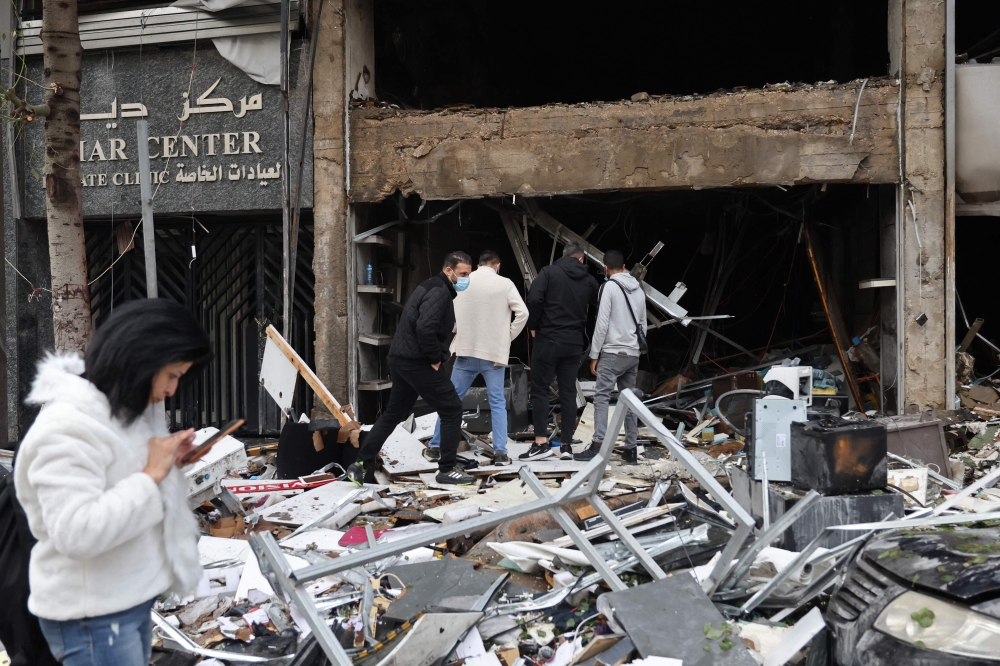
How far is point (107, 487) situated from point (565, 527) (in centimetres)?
209

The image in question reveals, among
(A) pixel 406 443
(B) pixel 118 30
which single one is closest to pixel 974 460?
(A) pixel 406 443

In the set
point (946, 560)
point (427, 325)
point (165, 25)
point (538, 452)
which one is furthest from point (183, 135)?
point (946, 560)

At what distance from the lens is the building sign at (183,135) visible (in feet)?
27.9

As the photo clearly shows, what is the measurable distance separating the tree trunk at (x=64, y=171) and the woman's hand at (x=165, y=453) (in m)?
3.80

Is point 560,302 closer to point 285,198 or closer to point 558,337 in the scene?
point 558,337

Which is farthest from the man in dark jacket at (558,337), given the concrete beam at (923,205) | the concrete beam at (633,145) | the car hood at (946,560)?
the car hood at (946,560)

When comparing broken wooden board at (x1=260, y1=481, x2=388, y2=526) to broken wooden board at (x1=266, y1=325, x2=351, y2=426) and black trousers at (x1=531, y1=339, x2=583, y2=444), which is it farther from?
black trousers at (x1=531, y1=339, x2=583, y2=444)

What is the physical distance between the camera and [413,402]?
6.46 meters

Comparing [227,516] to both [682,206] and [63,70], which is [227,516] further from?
[682,206]

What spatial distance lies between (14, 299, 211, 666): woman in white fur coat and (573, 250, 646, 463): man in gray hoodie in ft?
17.4

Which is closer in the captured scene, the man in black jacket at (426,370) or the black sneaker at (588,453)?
the man in black jacket at (426,370)

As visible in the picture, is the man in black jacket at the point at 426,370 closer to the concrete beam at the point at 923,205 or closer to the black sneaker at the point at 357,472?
the black sneaker at the point at 357,472

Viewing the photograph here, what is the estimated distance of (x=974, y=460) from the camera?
6750 millimetres

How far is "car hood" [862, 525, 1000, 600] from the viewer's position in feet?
8.61
